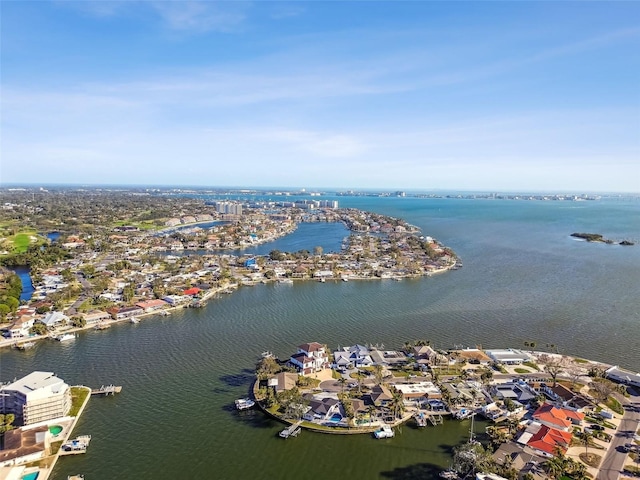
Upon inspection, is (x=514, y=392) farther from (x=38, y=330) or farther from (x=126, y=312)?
(x=38, y=330)

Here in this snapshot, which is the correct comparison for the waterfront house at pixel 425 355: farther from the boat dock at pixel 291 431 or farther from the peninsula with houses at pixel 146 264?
the peninsula with houses at pixel 146 264

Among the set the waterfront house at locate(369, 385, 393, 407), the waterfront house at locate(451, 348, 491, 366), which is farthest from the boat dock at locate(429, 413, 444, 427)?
the waterfront house at locate(451, 348, 491, 366)

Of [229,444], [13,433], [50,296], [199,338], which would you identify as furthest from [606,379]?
[50,296]

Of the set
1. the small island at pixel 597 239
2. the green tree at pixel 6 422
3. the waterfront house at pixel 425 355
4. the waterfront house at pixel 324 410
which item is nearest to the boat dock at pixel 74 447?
the green tree at pixel 6 422

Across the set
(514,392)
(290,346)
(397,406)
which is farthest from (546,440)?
(290,346)

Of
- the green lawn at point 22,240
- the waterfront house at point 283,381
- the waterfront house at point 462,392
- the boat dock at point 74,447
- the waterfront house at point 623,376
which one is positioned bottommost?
the boat dock at point 74,447

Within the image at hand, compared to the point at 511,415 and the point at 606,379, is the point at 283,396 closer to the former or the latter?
the point at 511,415
